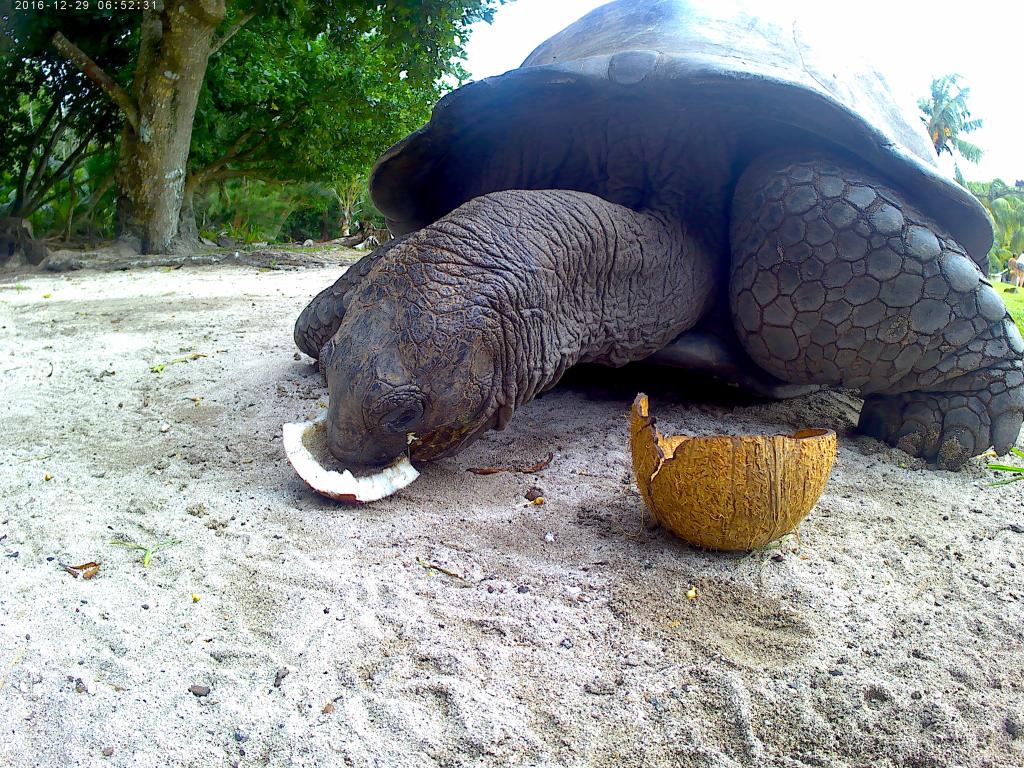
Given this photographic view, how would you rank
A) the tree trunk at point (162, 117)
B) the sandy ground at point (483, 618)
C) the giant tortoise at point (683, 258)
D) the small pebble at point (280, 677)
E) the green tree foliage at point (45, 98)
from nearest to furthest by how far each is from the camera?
the sandy ground at point (483, 618) < the small pebble at point (280, 677) < the giant tortoise at point (683, 258) < the tree trunk at point (162, 117) < the green tree foliage at point (45, 98)

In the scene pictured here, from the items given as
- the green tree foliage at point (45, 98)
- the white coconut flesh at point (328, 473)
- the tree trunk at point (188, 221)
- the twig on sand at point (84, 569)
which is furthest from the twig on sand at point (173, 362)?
the green tree foliage at point (45, 98)

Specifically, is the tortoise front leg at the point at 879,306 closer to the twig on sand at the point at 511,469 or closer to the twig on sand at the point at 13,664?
the twig on sand at the point at 511,469

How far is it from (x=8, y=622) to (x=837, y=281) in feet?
8.52

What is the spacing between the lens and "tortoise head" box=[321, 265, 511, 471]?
83.0 inches

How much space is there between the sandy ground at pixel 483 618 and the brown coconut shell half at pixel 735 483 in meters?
0.09

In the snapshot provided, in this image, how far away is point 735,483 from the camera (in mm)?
1842

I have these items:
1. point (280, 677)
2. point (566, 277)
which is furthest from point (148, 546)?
point (566, 277)

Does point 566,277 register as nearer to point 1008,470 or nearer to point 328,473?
point 328,473

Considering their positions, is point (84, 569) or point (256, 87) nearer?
point (84, 569)

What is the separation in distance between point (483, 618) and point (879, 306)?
6.19 ft

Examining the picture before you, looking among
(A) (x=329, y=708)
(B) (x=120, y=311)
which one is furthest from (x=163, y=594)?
(B) (x=120, y=311)

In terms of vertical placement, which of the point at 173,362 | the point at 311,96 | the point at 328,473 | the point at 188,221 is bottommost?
the point at 188,221

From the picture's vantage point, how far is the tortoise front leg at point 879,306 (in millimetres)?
2736

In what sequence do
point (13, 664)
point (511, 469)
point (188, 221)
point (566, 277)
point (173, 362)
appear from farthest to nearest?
point (188, 221) → point (173, 362) → point (511, 469) → point (566, 277) → point (13, 664)
